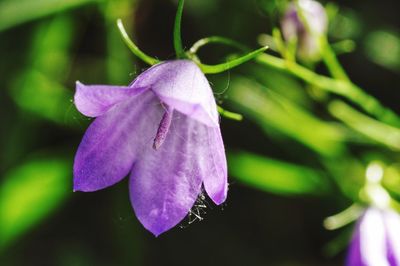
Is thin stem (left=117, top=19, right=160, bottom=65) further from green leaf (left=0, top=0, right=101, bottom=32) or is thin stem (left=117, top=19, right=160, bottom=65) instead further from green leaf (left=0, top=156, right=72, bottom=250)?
green leaf (left=0, top=156, right=72, bottom=250)

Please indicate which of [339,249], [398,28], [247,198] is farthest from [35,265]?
[398,28]

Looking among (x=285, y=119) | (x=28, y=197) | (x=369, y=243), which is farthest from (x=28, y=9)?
(x=369, y=243)

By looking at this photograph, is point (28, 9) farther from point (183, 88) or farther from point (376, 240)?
point (376, 240)

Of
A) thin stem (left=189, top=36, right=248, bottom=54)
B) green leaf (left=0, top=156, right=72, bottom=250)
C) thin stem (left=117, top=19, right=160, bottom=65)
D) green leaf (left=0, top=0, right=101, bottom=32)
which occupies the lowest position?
green leaf (left=0, top=156, right=72, bottom=250)

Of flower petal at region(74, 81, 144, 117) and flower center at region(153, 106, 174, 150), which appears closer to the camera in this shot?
flower petal at region(74, 81, 144, 117)

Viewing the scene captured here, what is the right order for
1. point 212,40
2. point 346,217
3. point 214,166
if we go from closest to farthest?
point 214,166, point 212,40, point 346,217

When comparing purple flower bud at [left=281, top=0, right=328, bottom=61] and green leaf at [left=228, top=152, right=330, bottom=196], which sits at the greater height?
purple flower bud at [left=281, top=0, right=328, bottom=61]

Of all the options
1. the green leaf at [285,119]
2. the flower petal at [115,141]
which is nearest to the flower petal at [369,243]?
the green leaf at [285,119]

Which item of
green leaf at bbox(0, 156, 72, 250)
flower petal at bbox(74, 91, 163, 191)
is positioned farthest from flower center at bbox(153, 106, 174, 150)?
green leaf at bbox(0, 156, 72, 250)
